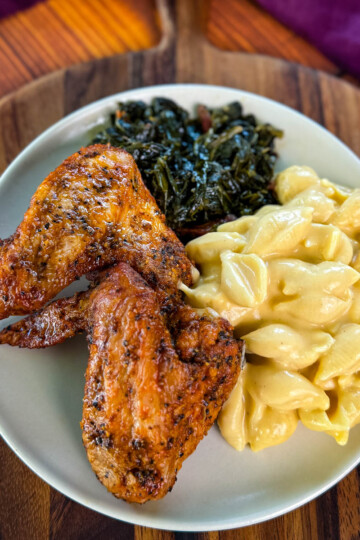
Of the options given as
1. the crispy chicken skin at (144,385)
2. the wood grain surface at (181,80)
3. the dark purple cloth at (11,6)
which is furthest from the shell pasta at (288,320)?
the dark purple cloth at (11,6)

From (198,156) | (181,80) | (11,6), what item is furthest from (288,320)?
(11,6)

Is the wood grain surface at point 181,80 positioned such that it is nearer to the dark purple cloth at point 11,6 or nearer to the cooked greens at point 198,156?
the cooked greens at point 198,156

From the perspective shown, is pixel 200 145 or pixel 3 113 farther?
pixel 3 113

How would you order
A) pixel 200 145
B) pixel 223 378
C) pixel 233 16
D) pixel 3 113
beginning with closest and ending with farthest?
1. pixel 223 378
2. pixel 200 145
3. pixel 3 113
4. pixel 233 16

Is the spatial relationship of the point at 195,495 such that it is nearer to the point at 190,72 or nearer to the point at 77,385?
the point at 77,385

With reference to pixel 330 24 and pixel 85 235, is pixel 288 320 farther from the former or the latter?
pixel 330 24

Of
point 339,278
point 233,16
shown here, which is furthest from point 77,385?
point 233,16
